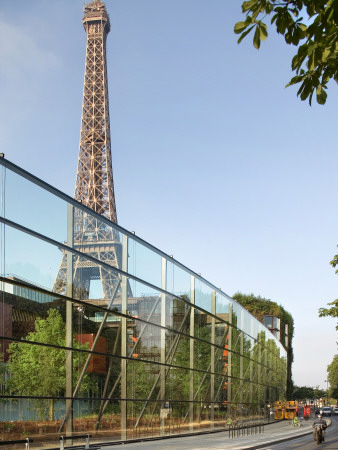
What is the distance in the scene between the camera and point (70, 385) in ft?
78.2

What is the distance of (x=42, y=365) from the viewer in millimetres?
22312

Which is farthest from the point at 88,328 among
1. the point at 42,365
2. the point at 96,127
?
the point at 96,127

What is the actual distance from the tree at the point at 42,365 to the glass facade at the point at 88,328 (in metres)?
0.04

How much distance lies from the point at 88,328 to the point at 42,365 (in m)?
3.29

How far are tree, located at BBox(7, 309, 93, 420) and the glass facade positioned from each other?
4cm

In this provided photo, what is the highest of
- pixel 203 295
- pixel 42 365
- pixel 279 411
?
pixel 203 295

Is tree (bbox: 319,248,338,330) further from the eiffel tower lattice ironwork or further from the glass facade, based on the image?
the eiffel tower lattice ironwork

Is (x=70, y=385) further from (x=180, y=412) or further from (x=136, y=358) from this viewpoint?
(x=180, y=412)

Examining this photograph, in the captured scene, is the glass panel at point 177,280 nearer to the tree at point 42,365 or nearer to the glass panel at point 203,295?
the glass panel at point 203,295

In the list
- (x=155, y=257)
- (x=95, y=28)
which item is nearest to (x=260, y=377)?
(x=155, y=257)

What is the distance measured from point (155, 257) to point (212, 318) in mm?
12274

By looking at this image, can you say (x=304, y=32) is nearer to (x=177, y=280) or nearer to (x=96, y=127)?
(x=177, y=280)

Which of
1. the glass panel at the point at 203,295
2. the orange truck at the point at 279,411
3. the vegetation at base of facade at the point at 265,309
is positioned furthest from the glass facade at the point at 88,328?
the vegetation at base of facade at the point at 265,309

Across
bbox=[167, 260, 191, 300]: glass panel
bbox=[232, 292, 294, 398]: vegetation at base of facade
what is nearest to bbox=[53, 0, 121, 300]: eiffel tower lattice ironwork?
bbox=[232, 292, 294, 398]: vegetation at base of facade
